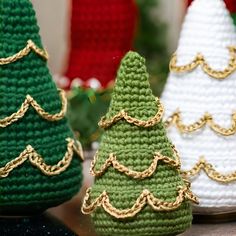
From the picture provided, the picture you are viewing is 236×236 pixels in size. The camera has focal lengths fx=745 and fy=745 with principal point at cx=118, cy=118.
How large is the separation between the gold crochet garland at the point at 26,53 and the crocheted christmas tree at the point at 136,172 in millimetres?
111

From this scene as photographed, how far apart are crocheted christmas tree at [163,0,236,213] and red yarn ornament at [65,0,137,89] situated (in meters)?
0.28

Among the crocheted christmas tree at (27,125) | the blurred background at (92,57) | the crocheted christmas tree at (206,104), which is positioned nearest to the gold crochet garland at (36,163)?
the crocheted christmas tree at (27,125)

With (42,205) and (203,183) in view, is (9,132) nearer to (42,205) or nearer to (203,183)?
(42,205)

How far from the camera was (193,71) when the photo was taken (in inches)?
31.4

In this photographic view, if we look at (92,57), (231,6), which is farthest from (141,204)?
(92,57)

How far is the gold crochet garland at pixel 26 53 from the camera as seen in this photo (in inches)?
29.7

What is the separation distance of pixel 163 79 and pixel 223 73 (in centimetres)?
49

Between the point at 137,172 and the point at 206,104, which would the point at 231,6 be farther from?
the point at 137,172

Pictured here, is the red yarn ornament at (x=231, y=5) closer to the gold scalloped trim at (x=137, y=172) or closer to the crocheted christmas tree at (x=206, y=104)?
the crocheted christmas tree at (x=206, y=104)

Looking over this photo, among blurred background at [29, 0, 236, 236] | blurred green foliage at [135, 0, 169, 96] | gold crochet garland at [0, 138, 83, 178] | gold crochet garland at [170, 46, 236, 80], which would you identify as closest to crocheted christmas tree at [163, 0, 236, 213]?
gold crochet garland at [170, 46, 236, 80]

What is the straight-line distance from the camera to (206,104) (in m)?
0.78

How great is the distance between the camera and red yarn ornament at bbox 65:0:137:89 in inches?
43.0

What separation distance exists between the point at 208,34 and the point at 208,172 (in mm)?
149

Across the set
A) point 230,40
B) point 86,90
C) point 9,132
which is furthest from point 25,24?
point 86,90
